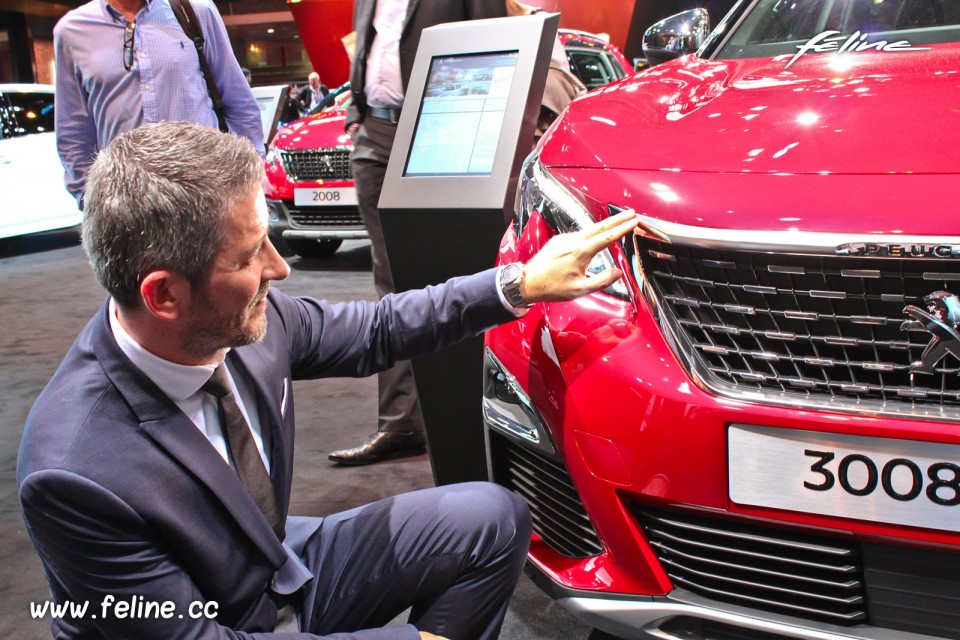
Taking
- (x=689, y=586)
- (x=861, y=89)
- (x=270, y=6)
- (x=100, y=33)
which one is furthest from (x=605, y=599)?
(x=270, y=6)

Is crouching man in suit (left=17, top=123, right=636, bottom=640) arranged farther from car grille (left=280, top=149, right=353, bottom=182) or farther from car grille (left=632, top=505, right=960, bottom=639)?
car grille (left=280, top=149, right=353, bottom=182)

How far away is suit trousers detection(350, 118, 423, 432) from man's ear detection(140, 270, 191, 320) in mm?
1358

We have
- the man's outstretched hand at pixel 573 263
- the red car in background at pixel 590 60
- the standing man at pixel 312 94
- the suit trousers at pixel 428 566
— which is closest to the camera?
the man's outstretched hand at pixel 573 263

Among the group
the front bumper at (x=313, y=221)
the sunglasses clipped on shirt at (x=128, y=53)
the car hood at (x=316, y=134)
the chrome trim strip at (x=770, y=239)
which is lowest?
the front bumper at (x=313, y=221)

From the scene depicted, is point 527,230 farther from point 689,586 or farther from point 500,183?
point 689,586

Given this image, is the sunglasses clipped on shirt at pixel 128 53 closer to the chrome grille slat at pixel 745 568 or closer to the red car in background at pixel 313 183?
the chrome grille slat at pixel 745 568

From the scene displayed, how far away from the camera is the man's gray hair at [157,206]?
1198mm

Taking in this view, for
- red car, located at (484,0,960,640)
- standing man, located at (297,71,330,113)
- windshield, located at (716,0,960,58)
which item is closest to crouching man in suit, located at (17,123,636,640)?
red car, located at (484,0,960,640)

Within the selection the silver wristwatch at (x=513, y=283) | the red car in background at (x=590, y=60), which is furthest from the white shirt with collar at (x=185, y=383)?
the red car in background at (x=590, y=60)

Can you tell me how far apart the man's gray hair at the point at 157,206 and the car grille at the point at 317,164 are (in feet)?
15.0

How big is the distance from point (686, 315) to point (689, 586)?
1.42 feet

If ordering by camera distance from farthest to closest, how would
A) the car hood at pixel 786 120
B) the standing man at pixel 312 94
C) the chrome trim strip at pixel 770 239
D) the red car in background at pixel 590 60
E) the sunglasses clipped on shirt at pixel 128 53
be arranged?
the standing man at pixel 312 94 < the red car in background at pixel 590 60 < the sunglasses clipped on shirt at pixel 128 53 < the car hood at pixel 786 120 < the chrome trim strip at pixel 770 239

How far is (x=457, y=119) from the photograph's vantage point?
1926 mm

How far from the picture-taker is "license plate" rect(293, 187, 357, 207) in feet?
19.0
